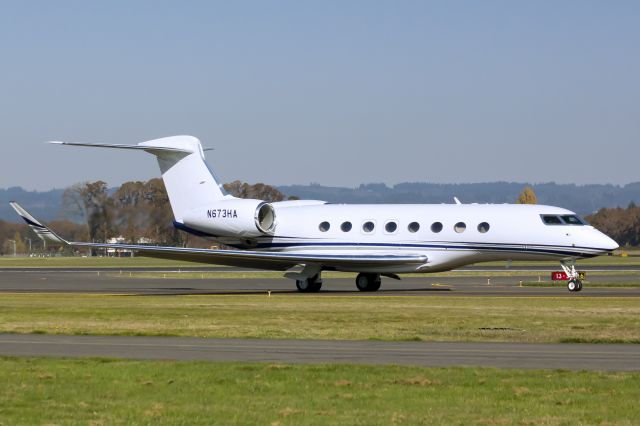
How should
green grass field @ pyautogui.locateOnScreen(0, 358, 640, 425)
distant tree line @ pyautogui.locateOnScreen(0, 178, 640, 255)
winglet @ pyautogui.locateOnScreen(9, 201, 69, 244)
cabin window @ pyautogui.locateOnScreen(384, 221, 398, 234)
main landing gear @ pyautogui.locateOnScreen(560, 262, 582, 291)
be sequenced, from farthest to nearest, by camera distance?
distant tree line @ pyautogui.locateOnScreen(0, 178, 640, 255) → cabin window @ pyautogui.locateOnScreen(384, 221, 398, 234) → main landing gear @ pyautogui.locateOnScreen(560, 262, 582, 291) → winglet @ pyautogui.locateOnScreen(9, 201, 69, 244) → green grass field @ pyautogui.locateOnScreen(0, 358, 640, 425)

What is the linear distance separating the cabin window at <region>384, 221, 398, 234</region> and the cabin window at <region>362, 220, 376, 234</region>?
1.55 ft

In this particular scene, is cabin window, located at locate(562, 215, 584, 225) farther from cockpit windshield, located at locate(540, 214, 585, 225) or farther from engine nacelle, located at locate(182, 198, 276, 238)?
engine nacelle, located at locate(182, 198, 276, 238)

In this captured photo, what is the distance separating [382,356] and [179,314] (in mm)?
11301

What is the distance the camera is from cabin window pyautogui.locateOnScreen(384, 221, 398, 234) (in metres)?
42.2

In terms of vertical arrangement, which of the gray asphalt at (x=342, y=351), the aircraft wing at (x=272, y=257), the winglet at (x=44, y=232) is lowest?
the gray asphalt at (x=342, y=351)

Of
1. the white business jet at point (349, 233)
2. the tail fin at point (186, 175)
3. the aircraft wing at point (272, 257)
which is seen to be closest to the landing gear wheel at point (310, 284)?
the white business jet at point (349, 233)

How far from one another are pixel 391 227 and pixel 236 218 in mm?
5696

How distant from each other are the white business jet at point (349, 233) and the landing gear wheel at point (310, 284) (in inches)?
1.4

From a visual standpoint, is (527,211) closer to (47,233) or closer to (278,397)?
(47,233)

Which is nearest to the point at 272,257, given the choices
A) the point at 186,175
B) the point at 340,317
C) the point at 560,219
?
the point at 186,175

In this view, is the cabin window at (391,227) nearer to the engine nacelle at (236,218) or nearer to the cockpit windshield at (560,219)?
the engine nacelle at (236,218)

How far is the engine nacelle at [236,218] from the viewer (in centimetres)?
4347

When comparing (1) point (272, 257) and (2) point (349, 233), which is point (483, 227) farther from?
(1) point (272, 257)

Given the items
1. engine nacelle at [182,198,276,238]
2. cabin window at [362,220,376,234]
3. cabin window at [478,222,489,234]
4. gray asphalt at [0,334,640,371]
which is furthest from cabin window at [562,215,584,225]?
gray asphalt at [0,334,640,371]
